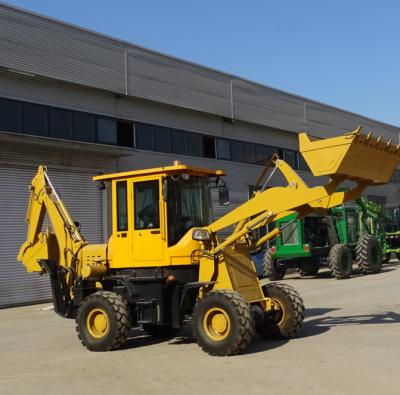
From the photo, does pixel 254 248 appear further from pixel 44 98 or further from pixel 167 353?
pixel 44 98

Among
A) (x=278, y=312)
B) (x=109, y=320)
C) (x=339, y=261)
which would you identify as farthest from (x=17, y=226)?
(x=339, y=261)

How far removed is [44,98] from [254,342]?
11.5 meters

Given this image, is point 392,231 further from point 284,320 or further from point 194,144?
point 284,320

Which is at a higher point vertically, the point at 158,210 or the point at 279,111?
the point at 279,111

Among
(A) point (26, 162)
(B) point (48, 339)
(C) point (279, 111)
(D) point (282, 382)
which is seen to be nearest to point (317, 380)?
(D) point (282, 382)

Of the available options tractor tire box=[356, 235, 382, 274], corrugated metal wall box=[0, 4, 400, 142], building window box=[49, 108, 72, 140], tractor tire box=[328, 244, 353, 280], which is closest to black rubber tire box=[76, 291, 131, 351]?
building window box=[49, 108, 72, 140]

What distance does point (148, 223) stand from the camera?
965 cm

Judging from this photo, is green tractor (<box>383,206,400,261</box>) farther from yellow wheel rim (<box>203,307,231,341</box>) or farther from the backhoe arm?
yellow wheel rim (<box>203,307,231,341</box>)

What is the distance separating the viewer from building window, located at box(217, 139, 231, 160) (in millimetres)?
24516

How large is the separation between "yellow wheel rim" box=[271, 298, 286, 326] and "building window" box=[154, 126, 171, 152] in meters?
Result: 12.7

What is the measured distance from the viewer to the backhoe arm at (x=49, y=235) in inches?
432

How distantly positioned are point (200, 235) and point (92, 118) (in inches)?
443

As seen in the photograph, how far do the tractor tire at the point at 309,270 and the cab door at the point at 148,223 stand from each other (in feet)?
45.2

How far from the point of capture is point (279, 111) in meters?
27.8
